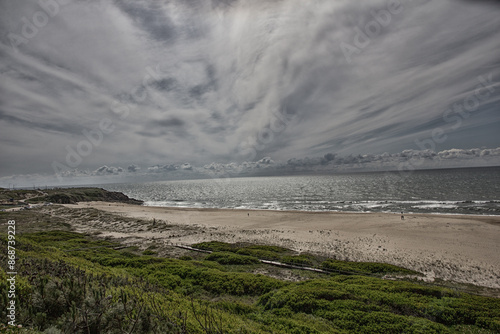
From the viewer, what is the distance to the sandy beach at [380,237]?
1823 cm

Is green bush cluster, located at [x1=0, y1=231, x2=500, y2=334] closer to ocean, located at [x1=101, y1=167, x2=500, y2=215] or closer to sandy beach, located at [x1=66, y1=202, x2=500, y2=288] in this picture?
sandy beach, located at [x1=66, y1=202, x2=500, y2=288]

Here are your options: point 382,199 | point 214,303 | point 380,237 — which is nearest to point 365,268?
point 214,303

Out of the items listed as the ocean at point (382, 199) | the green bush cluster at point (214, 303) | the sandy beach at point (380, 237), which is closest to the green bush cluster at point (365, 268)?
the sandy beach at point (380, 237)

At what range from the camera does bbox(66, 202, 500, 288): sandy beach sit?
1823cm

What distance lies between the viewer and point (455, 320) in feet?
29.1

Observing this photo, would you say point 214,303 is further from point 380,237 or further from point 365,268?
point 380,237

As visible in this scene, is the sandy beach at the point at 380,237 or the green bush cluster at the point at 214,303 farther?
the sandy beach at the point at 380,237

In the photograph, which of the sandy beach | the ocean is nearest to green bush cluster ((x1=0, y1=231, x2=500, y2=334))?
the sandy beach

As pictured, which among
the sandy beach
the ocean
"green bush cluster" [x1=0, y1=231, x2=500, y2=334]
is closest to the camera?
"green bush cluster" [x1=0, y1=231, x2=500, y2=334]

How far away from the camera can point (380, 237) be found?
2716cm

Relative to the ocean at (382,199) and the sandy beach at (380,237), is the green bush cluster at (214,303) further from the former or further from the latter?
the ocean at (382,199)

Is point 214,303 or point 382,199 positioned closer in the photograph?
point 214,303

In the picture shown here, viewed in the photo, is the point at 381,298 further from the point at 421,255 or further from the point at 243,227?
the point at 243,227

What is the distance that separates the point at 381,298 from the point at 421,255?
14.8 m
